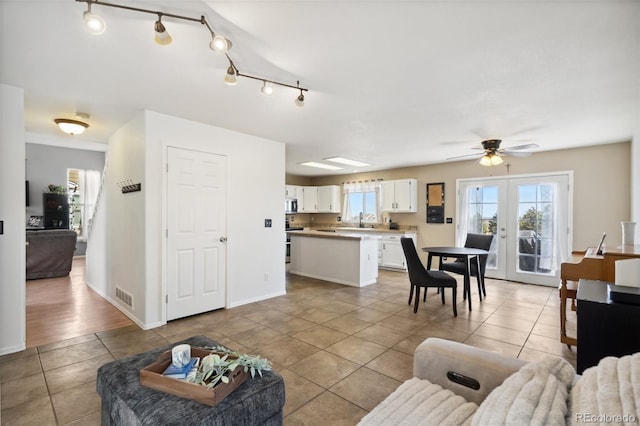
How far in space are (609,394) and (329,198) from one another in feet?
25.2

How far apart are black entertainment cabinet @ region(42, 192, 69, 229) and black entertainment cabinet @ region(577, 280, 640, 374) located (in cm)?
1040

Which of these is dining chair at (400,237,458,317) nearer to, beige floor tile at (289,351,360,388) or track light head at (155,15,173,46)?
beige floor tile at (289,351,360,388)

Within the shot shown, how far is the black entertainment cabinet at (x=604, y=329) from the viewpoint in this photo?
165 centimetres

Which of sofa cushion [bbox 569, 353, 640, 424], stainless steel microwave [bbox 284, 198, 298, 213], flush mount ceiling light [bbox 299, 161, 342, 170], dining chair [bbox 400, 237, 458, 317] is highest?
flush mount ceiling light [bbox 299, 161, 342, 170]

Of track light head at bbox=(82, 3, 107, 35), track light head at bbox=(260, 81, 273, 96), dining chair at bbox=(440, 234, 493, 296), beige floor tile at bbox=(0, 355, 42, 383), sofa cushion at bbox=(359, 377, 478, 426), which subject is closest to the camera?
sofa cushion at bbox=(359, 377, 478, 426)

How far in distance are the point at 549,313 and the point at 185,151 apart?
5087 mm

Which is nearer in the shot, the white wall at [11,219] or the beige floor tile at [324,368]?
the beige floor tile at [324,368]

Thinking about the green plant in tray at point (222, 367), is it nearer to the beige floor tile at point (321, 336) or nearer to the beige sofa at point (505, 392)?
the beige sofa at point (505, 392)

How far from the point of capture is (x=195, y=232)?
12.2ft

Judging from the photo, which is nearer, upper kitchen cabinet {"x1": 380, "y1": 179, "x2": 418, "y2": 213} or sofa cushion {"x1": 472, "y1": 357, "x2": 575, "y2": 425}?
sofa cushion {"x1": 472, "y1": 357, "x2": 575, "y2": 425}

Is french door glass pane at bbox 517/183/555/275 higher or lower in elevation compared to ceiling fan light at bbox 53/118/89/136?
lower

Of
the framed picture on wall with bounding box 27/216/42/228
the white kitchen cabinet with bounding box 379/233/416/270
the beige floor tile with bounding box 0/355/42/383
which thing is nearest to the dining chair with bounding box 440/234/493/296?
the white kitchen cabinet with bounding box 379/233/416/270

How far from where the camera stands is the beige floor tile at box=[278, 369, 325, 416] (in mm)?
1985

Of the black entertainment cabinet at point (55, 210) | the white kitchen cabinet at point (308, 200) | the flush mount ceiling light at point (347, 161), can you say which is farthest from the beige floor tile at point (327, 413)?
the black entertainment cabinet at point (55, 210)
